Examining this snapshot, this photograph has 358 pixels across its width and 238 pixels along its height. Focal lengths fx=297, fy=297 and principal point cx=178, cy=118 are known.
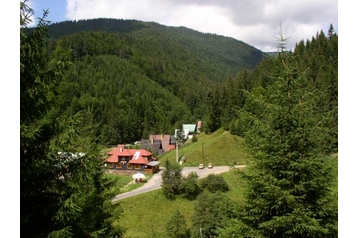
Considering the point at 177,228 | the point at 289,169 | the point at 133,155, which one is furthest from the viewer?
the point at 133,155

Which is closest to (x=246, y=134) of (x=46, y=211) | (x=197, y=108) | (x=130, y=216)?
(x=46, y=211)

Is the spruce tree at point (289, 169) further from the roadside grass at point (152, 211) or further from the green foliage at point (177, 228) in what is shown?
the roadside grass at point (152, 211)

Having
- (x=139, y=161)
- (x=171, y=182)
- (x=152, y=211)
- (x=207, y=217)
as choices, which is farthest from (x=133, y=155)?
(x=207, y=217)

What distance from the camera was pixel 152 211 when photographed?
25.6 metres

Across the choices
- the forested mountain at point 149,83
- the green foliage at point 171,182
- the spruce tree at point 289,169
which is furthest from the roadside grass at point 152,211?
the forested mountain at point 149,83

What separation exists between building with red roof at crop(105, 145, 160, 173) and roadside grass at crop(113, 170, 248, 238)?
45.1ft

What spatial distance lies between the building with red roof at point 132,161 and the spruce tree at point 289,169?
3656 cm

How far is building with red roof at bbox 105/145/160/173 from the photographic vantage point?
42.4 metres

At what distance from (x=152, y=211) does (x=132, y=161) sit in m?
18.3

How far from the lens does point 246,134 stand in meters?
6.88

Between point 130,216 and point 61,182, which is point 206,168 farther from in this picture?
point 61,182

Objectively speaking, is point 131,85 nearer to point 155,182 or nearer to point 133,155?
point 133,155

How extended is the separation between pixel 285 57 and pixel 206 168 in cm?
3404
